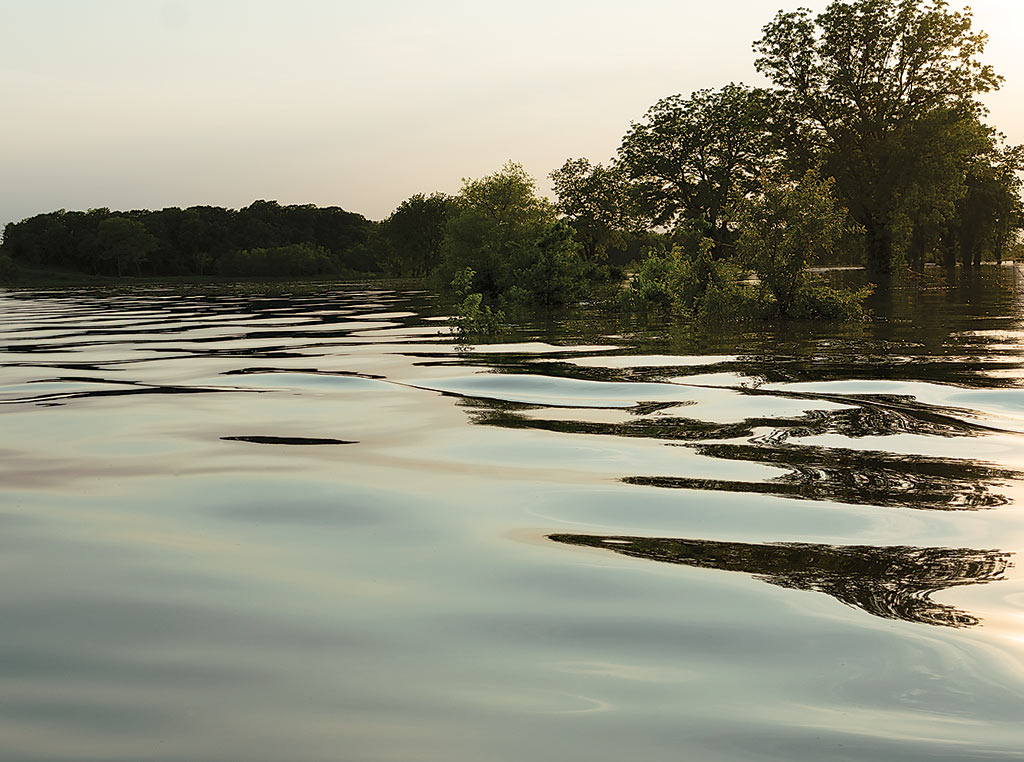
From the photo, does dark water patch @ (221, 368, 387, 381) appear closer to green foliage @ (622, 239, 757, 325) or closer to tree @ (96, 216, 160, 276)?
green foliage @ (622, 239, 757, 325)

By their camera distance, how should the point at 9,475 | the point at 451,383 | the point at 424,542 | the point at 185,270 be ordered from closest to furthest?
the point at 424,542, the point at 9,475, the point at 451,383, the point at 185,270

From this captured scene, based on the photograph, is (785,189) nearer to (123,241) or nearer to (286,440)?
(286,440)

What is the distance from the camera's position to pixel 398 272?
149250 mm

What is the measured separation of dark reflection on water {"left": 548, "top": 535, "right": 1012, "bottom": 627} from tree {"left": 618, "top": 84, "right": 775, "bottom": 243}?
68229 millimetres

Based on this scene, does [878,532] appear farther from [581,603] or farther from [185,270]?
[185,270]

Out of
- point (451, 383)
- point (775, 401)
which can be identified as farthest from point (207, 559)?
point (451, 383)

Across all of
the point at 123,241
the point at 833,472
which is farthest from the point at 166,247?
the point at 833,472

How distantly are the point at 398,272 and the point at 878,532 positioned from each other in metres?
147

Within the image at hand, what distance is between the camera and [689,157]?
71438 millimetres

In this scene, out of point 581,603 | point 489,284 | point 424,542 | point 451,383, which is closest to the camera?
point 581,603

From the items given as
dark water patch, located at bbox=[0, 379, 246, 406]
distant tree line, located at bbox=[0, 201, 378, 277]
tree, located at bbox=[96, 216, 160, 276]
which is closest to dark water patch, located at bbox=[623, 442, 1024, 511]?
dark water patch, located at bbox=[0, 379, 246, 406]

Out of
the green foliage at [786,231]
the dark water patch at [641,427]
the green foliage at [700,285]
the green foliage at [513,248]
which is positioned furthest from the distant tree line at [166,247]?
the dark water patch at [641,427]

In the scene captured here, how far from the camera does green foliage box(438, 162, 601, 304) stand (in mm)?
29953

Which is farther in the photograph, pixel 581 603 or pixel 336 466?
pixel 336 466
